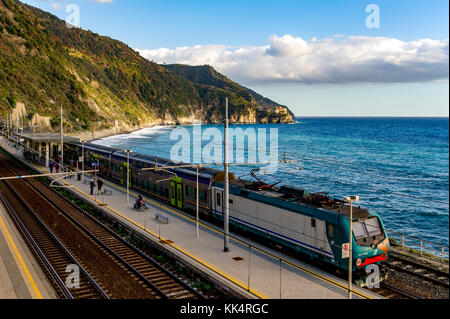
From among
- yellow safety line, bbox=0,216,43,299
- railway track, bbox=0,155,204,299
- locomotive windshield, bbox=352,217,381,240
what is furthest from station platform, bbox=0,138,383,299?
yellow safety line, bbox=0,216,43,299

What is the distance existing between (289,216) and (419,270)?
23.7ft

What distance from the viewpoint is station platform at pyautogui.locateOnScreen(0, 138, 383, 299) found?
15.7 meters

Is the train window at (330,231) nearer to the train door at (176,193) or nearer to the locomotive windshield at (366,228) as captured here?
the locomotive windshield at (366,228)


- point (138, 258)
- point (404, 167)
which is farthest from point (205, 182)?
point (404, 167)

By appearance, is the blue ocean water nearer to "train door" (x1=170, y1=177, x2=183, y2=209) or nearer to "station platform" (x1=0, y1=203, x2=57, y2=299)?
"train door" (x1=170, y1=177, x2=183, y2=209)

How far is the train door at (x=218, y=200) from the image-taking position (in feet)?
84.1

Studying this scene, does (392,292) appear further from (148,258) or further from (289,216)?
(148,258)

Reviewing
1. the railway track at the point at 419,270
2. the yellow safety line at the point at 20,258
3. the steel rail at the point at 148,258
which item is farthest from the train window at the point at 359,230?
the yellow safety line at the point at 20,258

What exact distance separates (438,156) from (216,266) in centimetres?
10756

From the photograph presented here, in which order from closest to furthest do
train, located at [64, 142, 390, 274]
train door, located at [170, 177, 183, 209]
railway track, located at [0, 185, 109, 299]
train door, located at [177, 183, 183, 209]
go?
railway track, located at [0, 185, 109, 299] → train, located at [64, 142, 390, 274] → train door, located at [177, 183, 183, 209] → train door, located at [170, 177, 183, 209]

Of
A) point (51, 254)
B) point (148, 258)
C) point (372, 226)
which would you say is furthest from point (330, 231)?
point (51, 254)

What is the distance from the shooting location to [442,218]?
1710 inches
